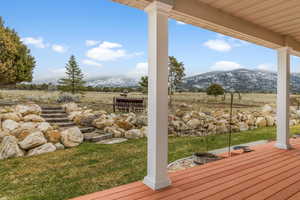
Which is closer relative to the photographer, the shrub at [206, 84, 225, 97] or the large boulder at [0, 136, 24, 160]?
the large boulder at [0, 136, 24, 160]

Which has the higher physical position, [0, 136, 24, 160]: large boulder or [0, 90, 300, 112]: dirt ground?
[0, 90, 300, 112]: dirt ground

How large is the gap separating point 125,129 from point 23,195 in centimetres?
162

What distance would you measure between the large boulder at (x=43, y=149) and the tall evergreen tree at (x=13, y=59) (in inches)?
34.5

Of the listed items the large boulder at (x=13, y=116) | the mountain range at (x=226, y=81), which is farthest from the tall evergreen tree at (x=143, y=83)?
the large boulder at (x=13, y=116)

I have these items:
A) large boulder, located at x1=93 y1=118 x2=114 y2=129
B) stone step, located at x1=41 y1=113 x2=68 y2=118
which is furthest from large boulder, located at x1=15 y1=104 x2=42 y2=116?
large boulder, located at x1=93 y1=118 x2=114 y2=129

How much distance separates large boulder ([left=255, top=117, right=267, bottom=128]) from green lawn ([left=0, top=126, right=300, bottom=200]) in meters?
3.06

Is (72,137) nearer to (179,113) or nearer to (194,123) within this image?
(179,113)

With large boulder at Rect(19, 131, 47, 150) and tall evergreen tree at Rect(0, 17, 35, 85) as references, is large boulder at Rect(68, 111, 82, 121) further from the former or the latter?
tall evergreen tree at Rect(0, 17, 35, 85)

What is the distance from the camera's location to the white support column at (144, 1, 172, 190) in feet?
5.70

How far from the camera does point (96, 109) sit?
107 inches

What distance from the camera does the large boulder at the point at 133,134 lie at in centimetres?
314

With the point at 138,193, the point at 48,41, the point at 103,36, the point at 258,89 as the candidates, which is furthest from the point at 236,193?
the point at 258,89

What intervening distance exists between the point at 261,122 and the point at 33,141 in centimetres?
535

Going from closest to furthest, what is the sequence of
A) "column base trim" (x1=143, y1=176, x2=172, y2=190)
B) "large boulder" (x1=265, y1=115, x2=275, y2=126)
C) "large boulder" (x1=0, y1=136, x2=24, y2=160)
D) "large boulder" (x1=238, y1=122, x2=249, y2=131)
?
"column base trim" (x1=143, y1=176, x2=172, y2=190) < "large boulder" (x1=0, y1=136, x2=24, y2=160) < "large boulder" (x1=238, y1=122, x2=249, y2=131) < "large boulder" (x1=265, y1=115, x2=275, y2=126)
